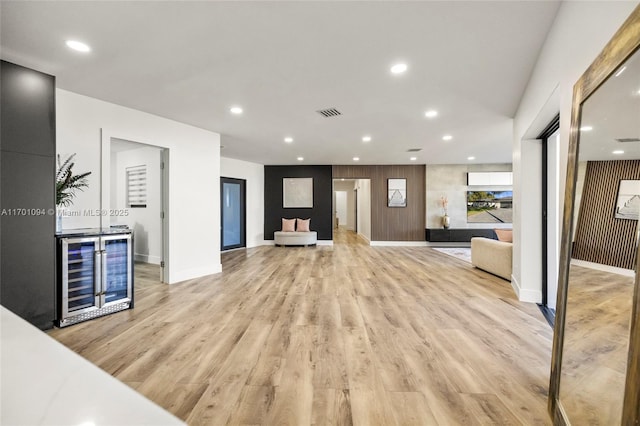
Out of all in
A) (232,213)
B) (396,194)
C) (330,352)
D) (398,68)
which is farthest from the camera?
(396,194)

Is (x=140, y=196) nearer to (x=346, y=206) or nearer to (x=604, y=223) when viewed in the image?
(x=604, y=223)

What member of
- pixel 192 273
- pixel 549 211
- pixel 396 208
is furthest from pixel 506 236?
pixel 192 273

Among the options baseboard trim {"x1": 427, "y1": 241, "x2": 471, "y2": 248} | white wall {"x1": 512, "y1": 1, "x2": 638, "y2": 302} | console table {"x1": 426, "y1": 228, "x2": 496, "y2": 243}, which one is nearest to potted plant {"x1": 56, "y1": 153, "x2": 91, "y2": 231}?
white wall {"x1": 512, "y1": 1, "x2": 638, "y2": 302}

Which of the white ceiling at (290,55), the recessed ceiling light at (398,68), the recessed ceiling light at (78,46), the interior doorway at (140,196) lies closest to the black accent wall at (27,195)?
the white ceiling at (290,55)

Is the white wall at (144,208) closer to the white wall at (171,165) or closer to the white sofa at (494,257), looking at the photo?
the white wall at (171,165)

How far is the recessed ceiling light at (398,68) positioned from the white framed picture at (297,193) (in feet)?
21.1

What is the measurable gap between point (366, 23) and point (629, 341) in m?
2.36

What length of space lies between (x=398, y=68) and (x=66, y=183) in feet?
12.4

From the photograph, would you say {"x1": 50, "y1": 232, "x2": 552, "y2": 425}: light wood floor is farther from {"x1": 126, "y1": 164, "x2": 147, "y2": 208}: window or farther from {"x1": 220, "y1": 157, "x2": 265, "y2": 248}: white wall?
{"x1": 220, "y1": 157, "x2": 265, "y2": 248}: white wall

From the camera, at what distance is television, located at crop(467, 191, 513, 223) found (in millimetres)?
8805

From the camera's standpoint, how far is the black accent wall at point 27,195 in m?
2.52

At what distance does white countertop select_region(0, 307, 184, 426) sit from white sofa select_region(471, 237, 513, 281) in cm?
509

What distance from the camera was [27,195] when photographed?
104 inches

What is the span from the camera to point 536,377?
74.2 inches
